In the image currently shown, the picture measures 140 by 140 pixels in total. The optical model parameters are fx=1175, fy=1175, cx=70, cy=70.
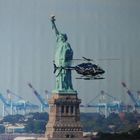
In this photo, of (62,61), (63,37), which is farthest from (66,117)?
(63,37)

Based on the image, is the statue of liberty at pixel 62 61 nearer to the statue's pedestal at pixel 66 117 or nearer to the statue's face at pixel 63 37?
the statue's face at pixel 63 37

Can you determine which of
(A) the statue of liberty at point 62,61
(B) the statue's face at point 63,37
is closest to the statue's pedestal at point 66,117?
Result: (A) the statue of liberty at point 62,61

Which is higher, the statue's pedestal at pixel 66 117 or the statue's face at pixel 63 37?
the statue's face at pixel 63 37

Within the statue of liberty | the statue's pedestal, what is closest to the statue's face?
the statue of liberty

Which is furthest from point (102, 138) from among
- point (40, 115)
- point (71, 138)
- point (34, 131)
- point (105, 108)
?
point (105, 108)

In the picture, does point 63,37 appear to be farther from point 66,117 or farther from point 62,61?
point 66,117
